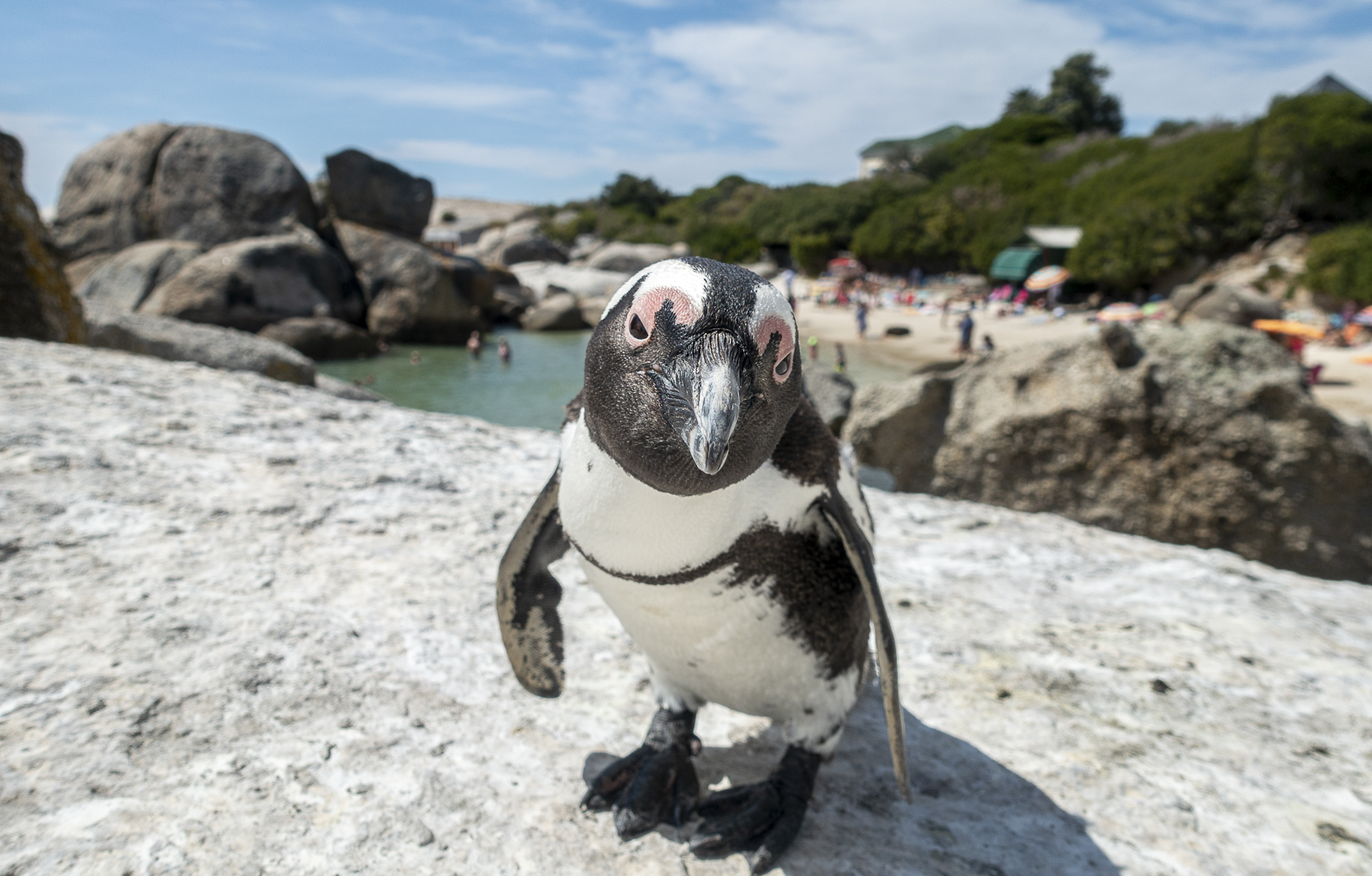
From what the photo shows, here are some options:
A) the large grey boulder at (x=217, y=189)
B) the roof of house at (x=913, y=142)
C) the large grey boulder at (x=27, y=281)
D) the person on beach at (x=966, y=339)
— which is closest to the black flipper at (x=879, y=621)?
the large grey boulder at (x=27, y=281)

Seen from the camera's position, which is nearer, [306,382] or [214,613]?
[214,613]

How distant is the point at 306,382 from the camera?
21.9 ft

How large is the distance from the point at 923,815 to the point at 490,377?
1603cm

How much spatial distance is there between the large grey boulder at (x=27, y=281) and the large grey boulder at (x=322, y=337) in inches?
462

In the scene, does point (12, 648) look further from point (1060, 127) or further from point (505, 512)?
point (1060, 127)

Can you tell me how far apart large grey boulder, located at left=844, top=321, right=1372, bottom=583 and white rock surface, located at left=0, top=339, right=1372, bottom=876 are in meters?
1.76

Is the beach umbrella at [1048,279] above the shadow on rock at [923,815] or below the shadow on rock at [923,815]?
above

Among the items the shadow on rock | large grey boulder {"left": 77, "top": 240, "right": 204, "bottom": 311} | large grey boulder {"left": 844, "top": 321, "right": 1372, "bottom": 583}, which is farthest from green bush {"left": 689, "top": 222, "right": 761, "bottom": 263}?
the shadow on rock

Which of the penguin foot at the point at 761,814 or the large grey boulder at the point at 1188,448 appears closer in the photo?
the penguin foot at the point at 761,814

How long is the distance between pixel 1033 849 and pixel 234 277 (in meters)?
18.0

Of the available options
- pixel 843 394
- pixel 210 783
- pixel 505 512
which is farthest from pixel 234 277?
pixel 210 783

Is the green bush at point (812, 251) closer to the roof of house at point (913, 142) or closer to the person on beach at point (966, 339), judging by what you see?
the person on beach at point (966, 339)

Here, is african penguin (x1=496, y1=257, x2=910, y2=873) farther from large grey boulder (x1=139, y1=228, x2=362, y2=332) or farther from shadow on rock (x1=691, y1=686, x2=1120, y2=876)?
large grey boulder (x1=139, y1=228, x2=362, y2=332)

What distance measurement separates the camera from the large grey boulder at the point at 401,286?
750 inches
